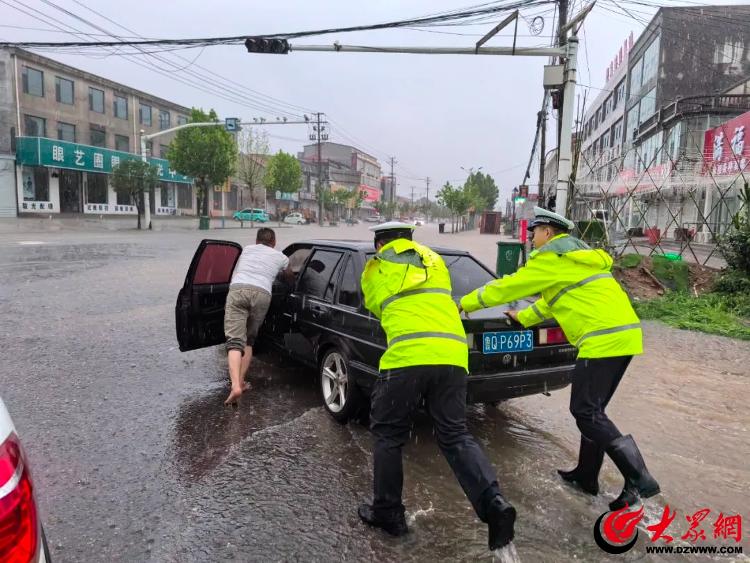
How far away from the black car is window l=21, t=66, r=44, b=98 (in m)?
35.5

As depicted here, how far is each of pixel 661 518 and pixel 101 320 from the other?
23.0 ft

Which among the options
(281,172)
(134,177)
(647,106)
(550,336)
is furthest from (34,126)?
(647,106)

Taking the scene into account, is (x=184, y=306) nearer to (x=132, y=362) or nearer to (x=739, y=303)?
(x=132, y=362)

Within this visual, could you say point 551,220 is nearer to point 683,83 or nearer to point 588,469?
point 588,469

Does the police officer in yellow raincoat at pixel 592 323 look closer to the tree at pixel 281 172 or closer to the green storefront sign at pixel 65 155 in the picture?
the green storefront sign at pixel 65 155

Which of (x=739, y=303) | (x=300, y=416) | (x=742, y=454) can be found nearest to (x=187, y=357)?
(x=300, y=416)

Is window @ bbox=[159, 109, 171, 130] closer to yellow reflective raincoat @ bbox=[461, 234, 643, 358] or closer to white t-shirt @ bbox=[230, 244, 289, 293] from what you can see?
white t-shirt @ bbox=[230, 244, 289, 293]

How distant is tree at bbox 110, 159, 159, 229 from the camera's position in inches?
1188

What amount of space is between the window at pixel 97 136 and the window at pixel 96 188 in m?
2.76

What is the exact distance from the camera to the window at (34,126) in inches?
1273

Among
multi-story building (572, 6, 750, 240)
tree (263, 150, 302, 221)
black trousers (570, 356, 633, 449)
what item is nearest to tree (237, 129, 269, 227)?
tree (263, 150, 302, 221)

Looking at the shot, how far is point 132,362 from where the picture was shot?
5.57 m

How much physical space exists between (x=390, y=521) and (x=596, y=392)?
1.31 metres

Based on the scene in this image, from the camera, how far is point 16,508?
1.29 metres
